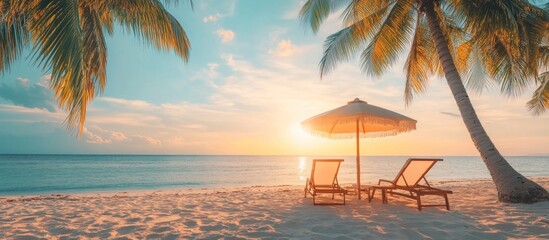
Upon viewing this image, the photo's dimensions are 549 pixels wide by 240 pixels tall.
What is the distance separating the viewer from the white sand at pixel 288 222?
3818mm

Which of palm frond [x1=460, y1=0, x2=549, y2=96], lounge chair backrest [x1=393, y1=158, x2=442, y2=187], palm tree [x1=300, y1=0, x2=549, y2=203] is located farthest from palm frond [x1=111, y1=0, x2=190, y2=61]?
palm frond [x1=460, y1=0, x2=549, y2=96]

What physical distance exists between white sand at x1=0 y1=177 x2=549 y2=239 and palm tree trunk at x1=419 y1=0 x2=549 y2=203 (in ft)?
0.87

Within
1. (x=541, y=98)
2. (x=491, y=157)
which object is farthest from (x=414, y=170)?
(x=541, y=98)

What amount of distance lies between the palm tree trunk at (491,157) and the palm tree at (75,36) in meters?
5.55

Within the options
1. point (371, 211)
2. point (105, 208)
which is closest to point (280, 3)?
point (371, 211)

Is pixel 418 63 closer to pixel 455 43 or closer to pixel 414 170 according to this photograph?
pixel 455 43

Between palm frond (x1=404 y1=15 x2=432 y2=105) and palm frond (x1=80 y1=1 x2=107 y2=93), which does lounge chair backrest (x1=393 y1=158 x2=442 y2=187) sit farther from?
palm frond (x1=80 y1=1 x2=107 y2=93)

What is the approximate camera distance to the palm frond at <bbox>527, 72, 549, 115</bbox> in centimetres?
1340

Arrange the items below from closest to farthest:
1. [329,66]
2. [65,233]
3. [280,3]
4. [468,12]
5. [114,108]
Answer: [65,233], [468,12], [280,3], [329,66], [114,108]

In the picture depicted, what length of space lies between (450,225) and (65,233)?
4972 mm

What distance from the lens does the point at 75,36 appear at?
10.7 ft

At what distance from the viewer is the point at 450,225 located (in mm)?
4195

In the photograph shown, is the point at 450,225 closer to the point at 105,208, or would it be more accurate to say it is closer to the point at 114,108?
the point at 105,208

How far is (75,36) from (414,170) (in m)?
5.64
